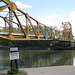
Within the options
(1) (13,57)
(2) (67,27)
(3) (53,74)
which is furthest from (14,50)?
(2) (67,27)

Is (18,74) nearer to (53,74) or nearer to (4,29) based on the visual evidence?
(53,74)

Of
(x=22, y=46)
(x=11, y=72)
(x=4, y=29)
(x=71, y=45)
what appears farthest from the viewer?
(x=22, y=46)

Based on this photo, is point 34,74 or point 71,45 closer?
point 34,74

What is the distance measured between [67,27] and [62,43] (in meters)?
12.5

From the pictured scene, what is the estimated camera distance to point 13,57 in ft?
32.6

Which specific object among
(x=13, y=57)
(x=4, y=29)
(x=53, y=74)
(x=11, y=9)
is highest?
(x=11, y=9)

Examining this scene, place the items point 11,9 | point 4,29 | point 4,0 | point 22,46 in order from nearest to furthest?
point 4,0
point 11,9
point 4,29
point 22,46

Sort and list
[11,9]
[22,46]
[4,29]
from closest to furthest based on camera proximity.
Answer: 1. [11,9]
2. [4,29]
3. [22,46]

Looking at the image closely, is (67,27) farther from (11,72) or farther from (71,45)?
(11,72)

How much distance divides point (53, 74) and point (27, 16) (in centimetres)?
1083

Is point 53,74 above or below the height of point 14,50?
below

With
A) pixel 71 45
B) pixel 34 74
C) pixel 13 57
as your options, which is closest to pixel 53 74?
pixel 34 74

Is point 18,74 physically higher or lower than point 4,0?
lower

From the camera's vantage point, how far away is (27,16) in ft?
60.4
